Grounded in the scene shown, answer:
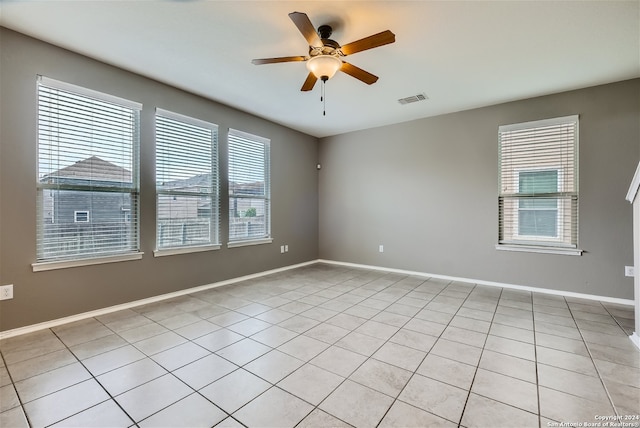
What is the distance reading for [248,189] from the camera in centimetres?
464

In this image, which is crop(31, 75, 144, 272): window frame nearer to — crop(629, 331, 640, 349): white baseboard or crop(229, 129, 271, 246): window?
crop(229, 129, 271, 246): window

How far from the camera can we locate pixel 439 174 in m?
4.61

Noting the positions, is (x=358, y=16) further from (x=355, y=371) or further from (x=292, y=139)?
(x=292, y=139)

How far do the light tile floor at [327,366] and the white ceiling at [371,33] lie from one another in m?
2.71

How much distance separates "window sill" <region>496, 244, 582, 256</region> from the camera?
3.62m

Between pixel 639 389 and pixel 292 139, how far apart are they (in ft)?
17.0

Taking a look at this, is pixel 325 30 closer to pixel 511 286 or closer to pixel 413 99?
pixel 413 99

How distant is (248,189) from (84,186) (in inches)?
85.1

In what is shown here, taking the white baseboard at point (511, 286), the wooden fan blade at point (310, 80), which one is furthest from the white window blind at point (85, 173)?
the white baseboard at point (511, 286)

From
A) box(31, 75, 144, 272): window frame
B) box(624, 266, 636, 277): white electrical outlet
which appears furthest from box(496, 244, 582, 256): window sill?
box(31, 75, 144, 272): window frame

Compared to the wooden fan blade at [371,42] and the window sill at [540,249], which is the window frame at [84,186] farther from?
the window sill at [540,249]

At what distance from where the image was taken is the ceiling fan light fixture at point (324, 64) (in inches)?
91.9

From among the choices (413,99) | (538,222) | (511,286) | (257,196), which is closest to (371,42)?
(413,99)

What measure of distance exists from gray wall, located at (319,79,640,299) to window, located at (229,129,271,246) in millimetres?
1508
